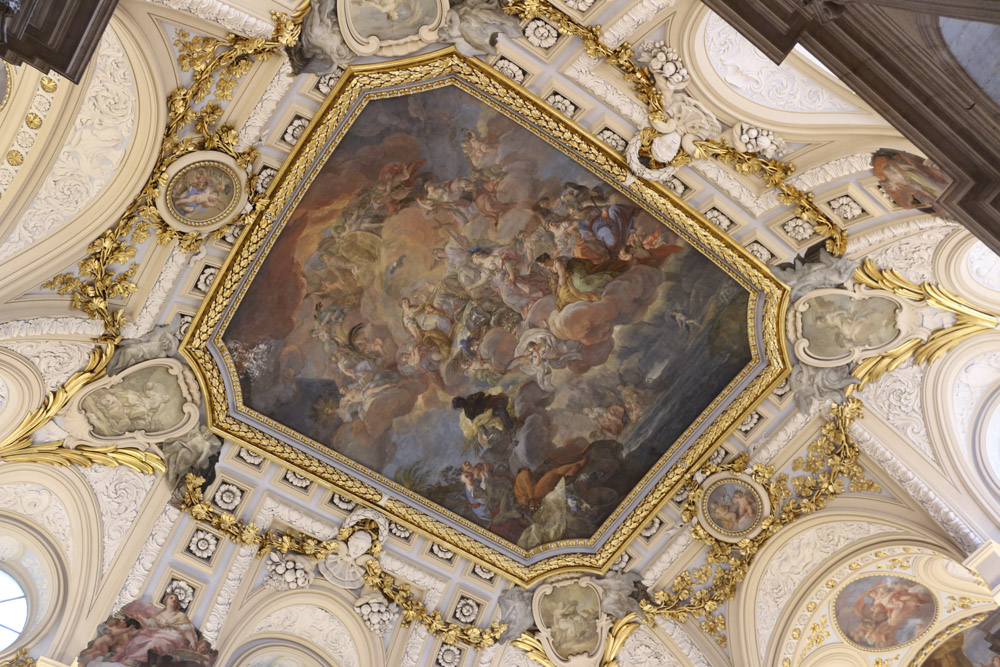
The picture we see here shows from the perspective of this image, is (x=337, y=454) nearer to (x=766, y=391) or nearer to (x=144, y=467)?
(x=144, y=467)

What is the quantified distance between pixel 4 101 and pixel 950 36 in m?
8.88

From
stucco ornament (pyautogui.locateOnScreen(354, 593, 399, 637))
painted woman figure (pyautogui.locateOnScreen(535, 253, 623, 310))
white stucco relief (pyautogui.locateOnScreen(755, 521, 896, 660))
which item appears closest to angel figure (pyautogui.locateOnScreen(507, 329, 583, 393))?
painted woman figure (pyautogui.locateOnScreen(535, 253, 623, 310))

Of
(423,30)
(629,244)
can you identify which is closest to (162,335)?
(423,30)

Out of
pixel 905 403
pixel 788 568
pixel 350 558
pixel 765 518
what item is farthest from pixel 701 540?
pixel 350 558

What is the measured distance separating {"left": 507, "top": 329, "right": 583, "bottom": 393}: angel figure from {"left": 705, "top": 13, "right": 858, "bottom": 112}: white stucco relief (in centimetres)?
469

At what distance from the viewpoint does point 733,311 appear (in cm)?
1388

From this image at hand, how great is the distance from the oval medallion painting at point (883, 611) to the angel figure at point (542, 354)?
18.0 feet

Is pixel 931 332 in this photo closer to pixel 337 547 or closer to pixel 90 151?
pixel 337 547

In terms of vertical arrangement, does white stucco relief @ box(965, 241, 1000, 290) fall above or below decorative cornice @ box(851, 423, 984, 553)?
above

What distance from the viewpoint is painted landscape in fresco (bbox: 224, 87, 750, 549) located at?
13.1 metres

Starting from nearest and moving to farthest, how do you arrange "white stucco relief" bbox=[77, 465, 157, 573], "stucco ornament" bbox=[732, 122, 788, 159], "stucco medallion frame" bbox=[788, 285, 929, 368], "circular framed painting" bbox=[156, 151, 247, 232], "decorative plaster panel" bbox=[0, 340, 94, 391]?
"decorative plaster panel" bbox=[0, 340, 94, 391]
"circular framed painting" bbox=[156, 151, 247, 232]
"stucco ornament" bbox=[732, 122, 788, 159]
"white stucco relief" bbox=[77, 465, 157, 573]
"stucco medallion frame" bbox=[788, 285, 929, 368]

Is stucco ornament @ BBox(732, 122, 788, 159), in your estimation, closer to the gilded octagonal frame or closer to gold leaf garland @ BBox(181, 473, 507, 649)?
the gilded octagonal frame

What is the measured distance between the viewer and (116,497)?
1277 centimetres

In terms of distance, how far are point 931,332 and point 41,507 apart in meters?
12.2
